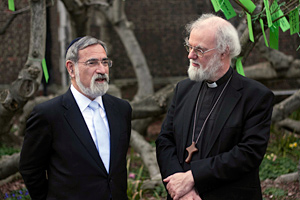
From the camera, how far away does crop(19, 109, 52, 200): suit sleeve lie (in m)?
2.96

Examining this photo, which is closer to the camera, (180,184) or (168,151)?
(180,184)

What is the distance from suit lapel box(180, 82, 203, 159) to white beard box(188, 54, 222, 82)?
0.68 ft

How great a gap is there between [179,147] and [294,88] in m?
10.2

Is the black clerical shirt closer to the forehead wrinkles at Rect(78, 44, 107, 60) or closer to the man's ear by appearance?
the forehead wrinkles at Rect(78, 44, 107, 60)

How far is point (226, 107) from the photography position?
3.02 m

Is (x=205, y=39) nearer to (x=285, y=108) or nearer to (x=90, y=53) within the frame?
(x=90, y=53)

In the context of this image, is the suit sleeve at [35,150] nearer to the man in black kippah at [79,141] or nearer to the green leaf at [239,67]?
the man in black kippah at [79,141]

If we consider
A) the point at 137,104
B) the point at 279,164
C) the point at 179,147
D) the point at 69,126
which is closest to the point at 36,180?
the point at 69,126

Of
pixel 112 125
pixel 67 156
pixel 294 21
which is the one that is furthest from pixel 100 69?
pixel 294 21

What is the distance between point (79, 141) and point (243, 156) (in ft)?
3.47

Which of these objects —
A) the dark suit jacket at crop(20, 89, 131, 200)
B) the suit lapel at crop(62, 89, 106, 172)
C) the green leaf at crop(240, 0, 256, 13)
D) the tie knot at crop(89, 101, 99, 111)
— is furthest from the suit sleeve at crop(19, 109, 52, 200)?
the green leaf at crop(240, 0, 256, 13)

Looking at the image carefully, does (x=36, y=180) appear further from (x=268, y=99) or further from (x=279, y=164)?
(x=279, y=164)

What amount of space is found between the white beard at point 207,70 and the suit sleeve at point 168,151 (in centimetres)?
38

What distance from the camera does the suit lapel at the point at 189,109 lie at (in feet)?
10.2
